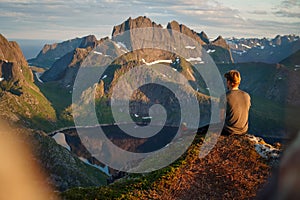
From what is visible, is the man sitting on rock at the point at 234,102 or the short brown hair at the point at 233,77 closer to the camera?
the short brown hair at the point at 233,77

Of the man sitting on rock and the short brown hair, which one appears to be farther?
the man sitting on rock

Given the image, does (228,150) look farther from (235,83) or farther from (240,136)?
(235,83)

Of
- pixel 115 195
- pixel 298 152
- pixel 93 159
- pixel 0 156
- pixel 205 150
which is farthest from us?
pixel 93 159

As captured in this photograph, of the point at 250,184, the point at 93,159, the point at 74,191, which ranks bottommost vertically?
the point at 93,159

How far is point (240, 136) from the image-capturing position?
19.4 meters

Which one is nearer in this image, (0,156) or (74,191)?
(74,191)

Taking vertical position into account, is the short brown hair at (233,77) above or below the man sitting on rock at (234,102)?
above

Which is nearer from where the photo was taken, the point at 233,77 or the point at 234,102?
the point at 233,77

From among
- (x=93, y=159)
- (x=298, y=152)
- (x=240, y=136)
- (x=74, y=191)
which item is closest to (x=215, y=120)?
(x=240, y=136)

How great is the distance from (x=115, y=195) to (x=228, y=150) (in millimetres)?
7022

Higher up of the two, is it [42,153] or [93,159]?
[42,153]

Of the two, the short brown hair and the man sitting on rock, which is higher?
the short brown hair

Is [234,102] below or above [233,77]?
below

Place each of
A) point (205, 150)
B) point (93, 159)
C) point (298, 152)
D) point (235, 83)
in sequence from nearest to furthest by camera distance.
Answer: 1. point (298, 152)
2. point (235, 83)
3. point (205, 150)
4. point (93, 159)
